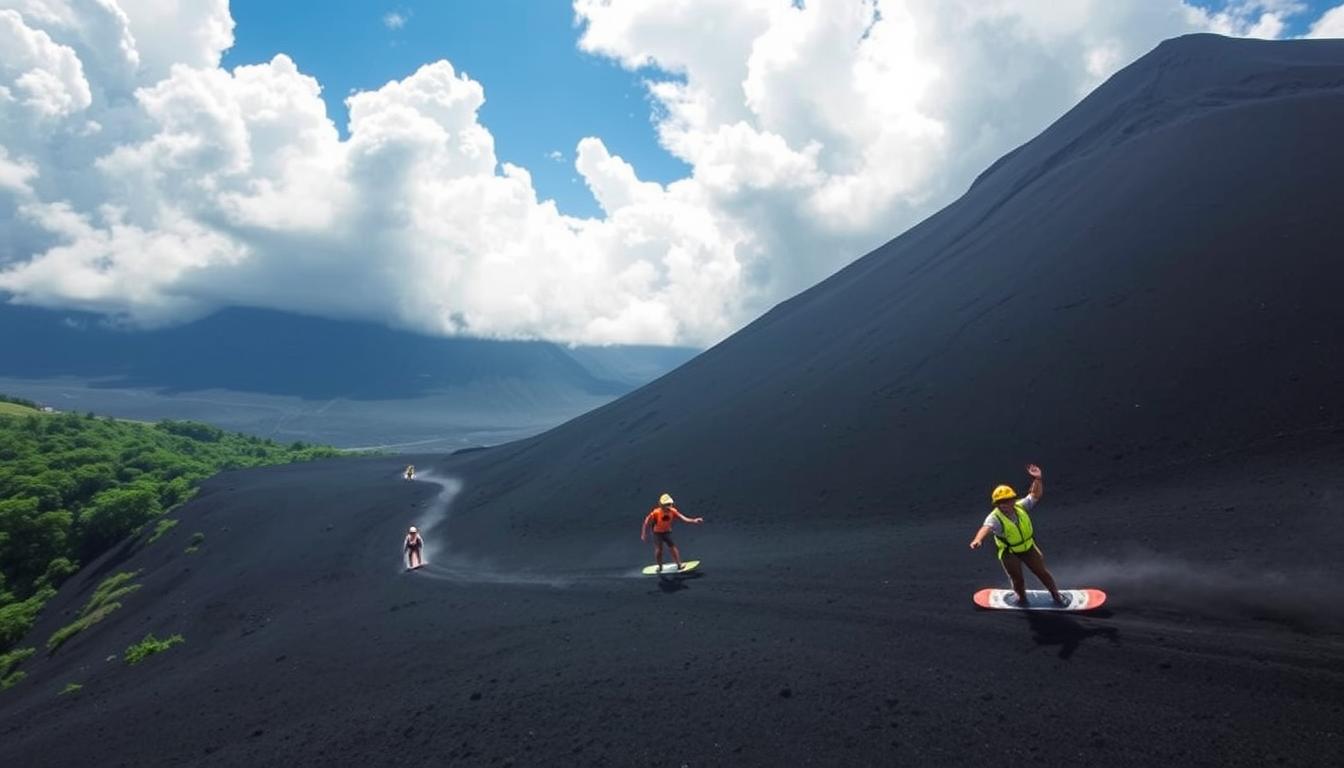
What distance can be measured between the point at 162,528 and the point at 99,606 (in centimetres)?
1435

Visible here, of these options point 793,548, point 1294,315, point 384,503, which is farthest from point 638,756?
point 384,503

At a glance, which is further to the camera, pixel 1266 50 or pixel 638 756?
pixel 1266 50

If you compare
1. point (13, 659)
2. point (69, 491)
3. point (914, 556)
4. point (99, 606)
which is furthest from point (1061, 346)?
point (69, 491)

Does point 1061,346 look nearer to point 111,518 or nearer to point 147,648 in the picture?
point 147,648

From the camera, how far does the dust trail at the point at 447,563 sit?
733 inches

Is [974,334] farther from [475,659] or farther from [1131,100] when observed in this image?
[1131,100]

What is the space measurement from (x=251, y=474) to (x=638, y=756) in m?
64.7

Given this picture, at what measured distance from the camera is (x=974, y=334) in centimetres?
2373

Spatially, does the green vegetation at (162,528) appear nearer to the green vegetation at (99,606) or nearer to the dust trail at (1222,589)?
the green vegetation at (99,606)

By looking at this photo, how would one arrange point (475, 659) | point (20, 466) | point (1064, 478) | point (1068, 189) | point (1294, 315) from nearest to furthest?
point (475, 659) < point (1064, 478) < point (1294, 315) < point (1068, 189) < point (20, 466)

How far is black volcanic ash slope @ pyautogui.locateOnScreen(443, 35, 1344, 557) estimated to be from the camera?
16.2 metres

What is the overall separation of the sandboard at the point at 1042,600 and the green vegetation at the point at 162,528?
1745 inches

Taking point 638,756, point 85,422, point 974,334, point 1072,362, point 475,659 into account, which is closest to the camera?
point 638,756

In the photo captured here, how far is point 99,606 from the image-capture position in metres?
27.5
